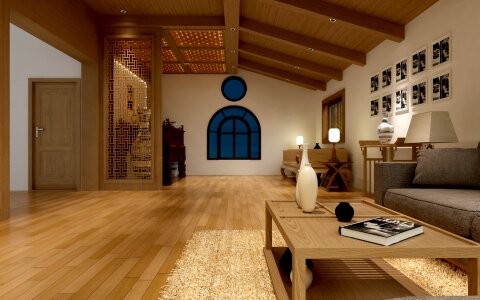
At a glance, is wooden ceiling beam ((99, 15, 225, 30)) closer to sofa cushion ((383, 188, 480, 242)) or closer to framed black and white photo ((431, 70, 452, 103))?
framed black and white photo ((431, 70, 452, 103))

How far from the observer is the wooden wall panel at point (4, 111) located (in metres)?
3.51

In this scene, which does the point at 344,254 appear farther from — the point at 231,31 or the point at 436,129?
the point at 231,31

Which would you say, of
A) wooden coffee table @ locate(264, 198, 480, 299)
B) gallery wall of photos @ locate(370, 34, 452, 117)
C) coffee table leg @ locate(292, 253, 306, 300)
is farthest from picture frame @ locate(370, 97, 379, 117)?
coffee table leg @ locate(292, 253, 306, 300)

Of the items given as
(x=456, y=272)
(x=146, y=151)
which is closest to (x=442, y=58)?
(x=456, y=272)

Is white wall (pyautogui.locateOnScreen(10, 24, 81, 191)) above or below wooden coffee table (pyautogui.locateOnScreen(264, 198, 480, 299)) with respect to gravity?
above

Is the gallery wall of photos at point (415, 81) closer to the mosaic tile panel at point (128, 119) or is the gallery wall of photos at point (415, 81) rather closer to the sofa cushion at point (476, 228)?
the sofa cushion at point (476, 228)

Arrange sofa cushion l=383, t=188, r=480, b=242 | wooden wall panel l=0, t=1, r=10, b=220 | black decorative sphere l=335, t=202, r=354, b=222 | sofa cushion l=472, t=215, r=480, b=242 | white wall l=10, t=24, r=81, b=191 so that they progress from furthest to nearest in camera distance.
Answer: white wall l=10, t=24, r=81, b=191 → wooden wall panel l=0, t=1, r=10, b=220 → sofa cushion l=383, t=188, r=480, b=242 → sofa cushion l=472, t=215, r=480, b=242 → black decorative sphere l=335, t=202, r=354, b=222

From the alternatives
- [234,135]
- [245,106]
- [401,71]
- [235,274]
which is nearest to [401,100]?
[401,71]

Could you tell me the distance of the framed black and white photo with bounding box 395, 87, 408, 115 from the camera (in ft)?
15.9

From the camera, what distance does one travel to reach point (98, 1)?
556cm

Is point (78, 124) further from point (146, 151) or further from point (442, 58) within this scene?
point (442, 58)

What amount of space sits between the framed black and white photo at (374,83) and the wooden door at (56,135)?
15.9ft

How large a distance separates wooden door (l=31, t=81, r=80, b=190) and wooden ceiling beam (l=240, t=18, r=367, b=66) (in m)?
3.15

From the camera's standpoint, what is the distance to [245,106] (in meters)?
10.2
